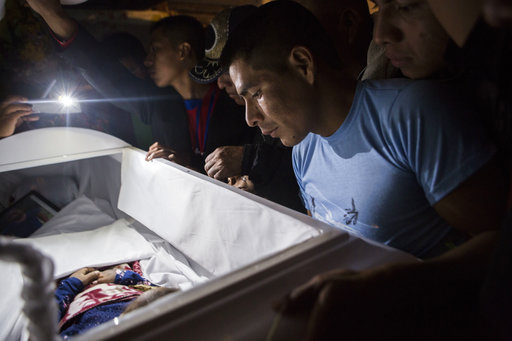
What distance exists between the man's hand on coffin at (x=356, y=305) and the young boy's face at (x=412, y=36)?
436 mm

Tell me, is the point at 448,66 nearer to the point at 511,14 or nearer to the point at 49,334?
the point at 511,14

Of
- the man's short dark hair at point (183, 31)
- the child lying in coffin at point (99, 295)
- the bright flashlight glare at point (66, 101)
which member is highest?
the man's short dark hair at point (183, 31)

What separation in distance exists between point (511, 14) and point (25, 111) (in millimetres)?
1855

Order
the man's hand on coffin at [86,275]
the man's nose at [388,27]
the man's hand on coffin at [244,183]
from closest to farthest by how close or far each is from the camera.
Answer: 1. the man's nose at [388,27]
2. the man's hand on coffin at [244,183]
3. the man's hand on coffin at [86,275]

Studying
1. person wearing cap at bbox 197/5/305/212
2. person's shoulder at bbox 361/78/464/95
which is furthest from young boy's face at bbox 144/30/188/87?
person's shoulder at bbox 361/78/464/95

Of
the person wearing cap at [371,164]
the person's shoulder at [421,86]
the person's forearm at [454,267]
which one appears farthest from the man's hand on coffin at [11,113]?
the person's forearm at [454,267]

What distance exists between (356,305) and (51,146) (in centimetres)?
166

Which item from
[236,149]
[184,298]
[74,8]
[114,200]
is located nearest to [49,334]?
[184,298]

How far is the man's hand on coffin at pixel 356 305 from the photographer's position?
0.37 metres

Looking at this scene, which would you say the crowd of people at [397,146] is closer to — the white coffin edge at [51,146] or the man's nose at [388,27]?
the man's nose at [388,27]

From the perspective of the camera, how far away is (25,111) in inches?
60.4

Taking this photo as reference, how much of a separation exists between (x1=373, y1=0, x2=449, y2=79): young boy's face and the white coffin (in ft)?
1.23

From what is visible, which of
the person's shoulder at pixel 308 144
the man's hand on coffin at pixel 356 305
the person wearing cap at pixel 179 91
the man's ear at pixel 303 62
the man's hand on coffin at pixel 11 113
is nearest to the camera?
the man's hand on coffin at pixel 356 305

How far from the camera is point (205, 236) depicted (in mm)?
1079
